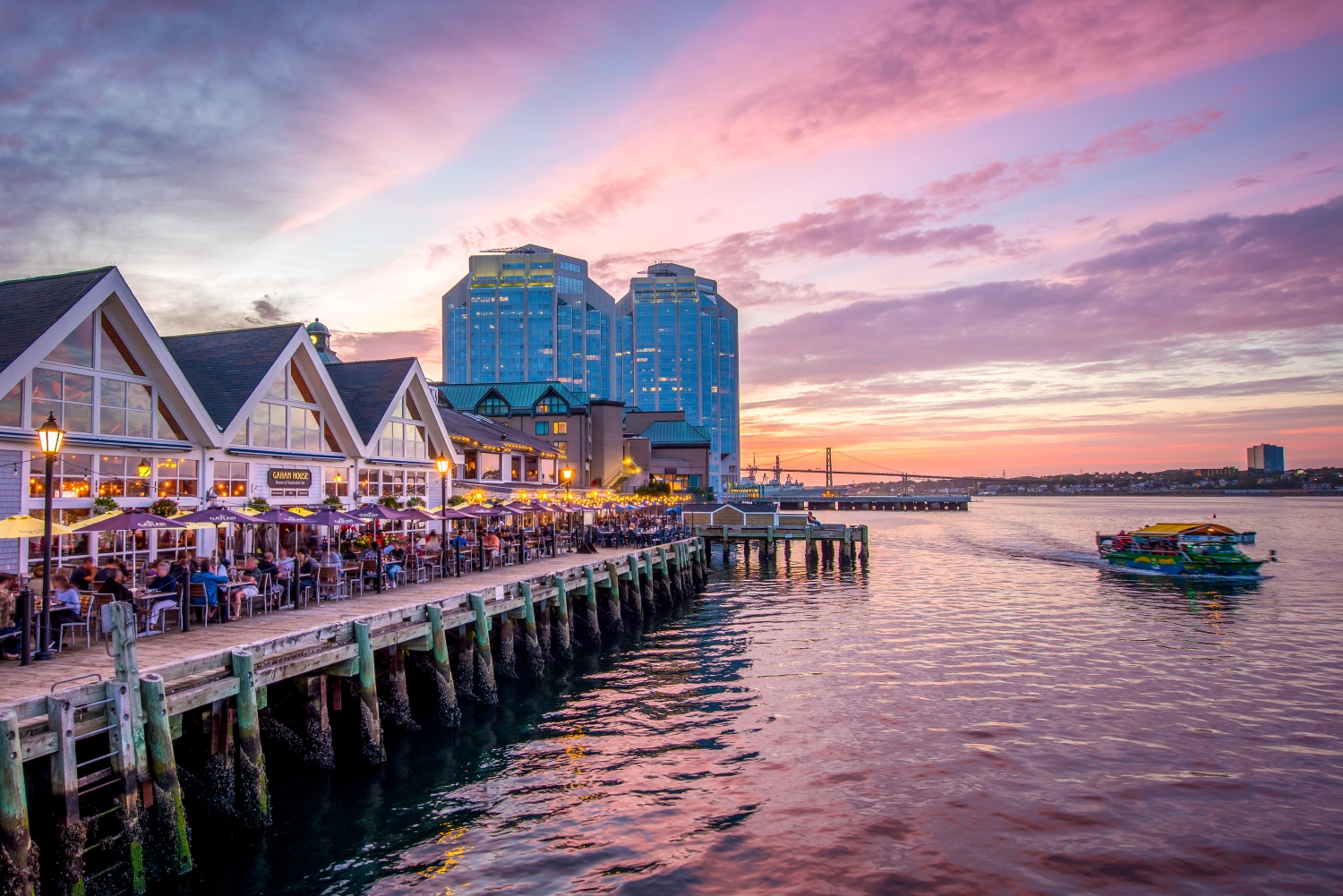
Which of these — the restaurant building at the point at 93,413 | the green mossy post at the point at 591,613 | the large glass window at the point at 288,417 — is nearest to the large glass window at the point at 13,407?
the restaurant building at the point at 93,413

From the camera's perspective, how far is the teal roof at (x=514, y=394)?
83812 mm

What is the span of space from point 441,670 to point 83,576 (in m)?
7.79

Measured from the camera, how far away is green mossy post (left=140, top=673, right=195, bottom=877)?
10484 millimetres

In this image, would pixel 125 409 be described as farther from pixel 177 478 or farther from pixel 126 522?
pixel 126 522

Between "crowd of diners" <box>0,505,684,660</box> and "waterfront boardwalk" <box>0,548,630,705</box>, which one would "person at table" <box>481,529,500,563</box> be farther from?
"waterfront boardwalk" <box>0,548,630,705</box>

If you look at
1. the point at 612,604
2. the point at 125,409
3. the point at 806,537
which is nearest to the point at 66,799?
the point at 125,409

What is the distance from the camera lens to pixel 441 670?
1772cm

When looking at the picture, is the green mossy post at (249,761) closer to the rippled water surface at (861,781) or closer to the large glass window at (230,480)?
the rippled water surface at (861,781)

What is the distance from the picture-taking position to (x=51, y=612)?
46.6 feet

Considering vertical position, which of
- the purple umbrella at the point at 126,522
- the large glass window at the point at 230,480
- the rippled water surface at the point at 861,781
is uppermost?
the large glass window at the point at 230,480

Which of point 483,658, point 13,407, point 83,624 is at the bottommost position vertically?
point 483,658

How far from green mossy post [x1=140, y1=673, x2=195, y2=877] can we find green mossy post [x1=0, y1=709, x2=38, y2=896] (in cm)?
160

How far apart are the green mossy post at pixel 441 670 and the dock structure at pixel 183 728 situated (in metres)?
0.03

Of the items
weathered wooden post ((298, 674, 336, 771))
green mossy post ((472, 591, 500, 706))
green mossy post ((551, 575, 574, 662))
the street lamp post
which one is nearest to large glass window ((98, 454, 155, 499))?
the street lamp post
